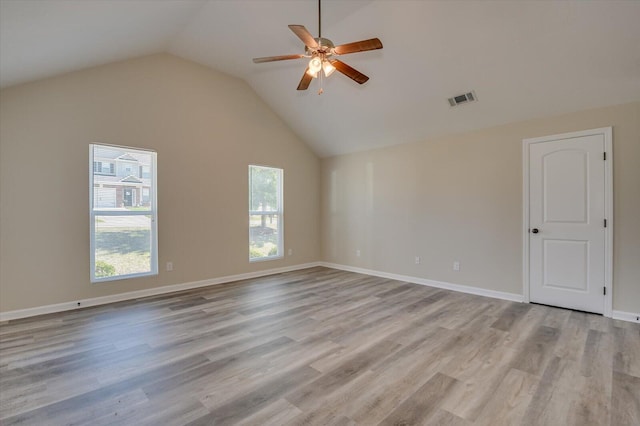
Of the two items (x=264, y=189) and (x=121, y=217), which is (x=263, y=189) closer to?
(x=264, y=189)

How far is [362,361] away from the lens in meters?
2.40

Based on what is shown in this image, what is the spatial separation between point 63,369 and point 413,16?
4.59 m

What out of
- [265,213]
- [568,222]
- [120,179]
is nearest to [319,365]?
[568,222]

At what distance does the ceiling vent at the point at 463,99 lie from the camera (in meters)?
3.89

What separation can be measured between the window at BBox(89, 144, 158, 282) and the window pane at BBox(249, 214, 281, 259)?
167cm

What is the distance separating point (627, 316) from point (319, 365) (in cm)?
358

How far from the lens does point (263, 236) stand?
5.77 m

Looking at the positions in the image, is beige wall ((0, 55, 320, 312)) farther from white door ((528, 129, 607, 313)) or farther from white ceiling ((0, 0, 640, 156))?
white door ((528, 129, 607, 313))

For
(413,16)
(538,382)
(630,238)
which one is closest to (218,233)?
(413,16)

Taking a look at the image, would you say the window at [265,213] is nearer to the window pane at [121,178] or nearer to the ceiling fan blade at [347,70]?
the window pane at [121,178]

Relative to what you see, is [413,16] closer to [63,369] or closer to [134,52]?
[134,52]

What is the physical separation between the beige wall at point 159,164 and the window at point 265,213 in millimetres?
189

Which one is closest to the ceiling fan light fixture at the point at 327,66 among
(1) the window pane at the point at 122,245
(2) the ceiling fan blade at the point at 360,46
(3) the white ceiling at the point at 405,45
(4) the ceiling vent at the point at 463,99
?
(2) the ceiling fan blade at the point at 360,46

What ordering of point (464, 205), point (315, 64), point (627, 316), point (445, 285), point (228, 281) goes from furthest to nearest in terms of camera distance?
point (228, 281) < point (445, 285) < point (464, 205) < point (627, 316) < point (315, 64)
